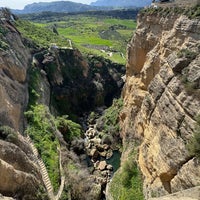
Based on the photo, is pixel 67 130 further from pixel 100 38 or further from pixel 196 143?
pixel 100 38

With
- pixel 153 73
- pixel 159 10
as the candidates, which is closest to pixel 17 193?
pixel 153 73

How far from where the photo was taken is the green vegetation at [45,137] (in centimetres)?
4599

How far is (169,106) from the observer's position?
38.1m

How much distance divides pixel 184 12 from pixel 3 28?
45281 millimetres

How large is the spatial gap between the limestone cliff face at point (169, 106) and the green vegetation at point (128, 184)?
1343mm

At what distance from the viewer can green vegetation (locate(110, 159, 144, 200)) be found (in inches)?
1677

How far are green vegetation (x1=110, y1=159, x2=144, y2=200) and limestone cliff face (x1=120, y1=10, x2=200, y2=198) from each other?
1.34 m

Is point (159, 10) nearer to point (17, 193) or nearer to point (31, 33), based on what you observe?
point (17, 193)

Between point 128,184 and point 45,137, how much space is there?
1569 cm

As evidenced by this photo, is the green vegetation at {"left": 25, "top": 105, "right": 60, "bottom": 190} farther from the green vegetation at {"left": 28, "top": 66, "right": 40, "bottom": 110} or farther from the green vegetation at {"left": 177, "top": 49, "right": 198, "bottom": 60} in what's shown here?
the green vegetation at {"left": 177, "top": 49, "right": 198, "bottom": 60}

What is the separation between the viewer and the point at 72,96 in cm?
8594

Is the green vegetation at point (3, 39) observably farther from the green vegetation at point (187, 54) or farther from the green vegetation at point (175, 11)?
the green vegetation at point (187, 54)

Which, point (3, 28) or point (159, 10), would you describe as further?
point (3, 28)

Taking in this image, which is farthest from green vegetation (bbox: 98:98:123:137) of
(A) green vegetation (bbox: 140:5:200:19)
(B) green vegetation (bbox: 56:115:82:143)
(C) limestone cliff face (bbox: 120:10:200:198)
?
(A) green vegetation (bbox: 140:5:200:19)
